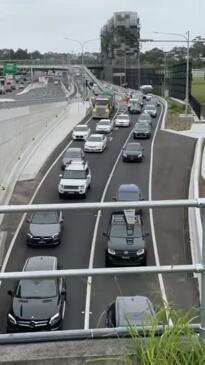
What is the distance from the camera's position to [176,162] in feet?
141

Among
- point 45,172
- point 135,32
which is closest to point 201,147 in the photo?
point 45,172

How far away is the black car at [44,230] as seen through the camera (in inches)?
992

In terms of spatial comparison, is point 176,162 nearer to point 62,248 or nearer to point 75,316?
point 62,248

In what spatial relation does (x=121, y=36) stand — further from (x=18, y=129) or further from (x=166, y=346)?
(x=166, y=346)

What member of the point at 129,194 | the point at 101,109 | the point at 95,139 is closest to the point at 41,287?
the point at 129,194

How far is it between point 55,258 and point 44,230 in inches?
376

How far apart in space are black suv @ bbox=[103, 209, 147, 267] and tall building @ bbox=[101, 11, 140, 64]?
142m

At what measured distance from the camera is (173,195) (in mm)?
33562

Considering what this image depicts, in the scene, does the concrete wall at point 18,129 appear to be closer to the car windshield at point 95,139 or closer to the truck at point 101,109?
the truck at point 101,109

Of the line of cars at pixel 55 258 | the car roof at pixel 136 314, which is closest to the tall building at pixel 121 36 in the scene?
the line of cars at pixel 55 258

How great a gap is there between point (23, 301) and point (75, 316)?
17.9 ft

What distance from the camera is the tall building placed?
171 m

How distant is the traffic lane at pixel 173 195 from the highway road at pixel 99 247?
2.6 inches

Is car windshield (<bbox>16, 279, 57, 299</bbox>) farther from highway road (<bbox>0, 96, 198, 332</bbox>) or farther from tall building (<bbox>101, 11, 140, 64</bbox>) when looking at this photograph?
tall building (<bbox>101, 11, 140, 64</bbox>)
